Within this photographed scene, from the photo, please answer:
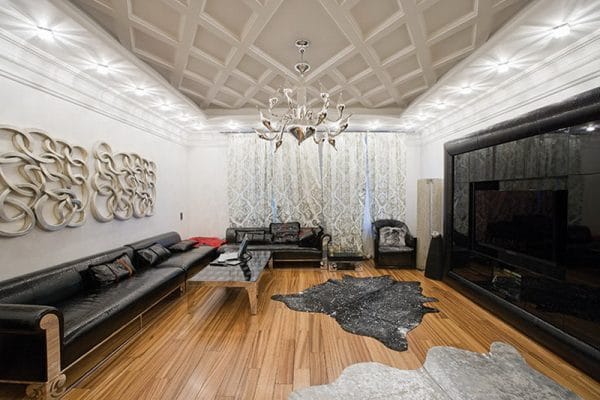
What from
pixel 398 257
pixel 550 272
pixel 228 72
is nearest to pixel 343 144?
pixel 398 257

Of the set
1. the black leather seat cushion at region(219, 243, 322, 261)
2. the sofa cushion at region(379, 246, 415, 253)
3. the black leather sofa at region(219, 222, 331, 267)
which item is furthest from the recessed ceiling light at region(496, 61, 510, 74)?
the black leather seat cushion at region(219, 243, 322, 261)

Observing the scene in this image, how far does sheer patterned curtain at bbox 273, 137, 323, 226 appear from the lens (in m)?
5.46

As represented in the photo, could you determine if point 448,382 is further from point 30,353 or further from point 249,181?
point 249,181

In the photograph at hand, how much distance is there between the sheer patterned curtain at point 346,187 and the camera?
5.43 meters

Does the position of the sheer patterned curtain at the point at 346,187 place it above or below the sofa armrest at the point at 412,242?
above

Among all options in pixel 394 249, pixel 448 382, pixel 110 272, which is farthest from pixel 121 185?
pixel 394 249

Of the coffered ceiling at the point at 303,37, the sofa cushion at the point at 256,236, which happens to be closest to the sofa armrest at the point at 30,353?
the coffered ceiling at the point at 303,37

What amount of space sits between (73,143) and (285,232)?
11.7 feet

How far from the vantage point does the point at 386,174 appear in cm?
546

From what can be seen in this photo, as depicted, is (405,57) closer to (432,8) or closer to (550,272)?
(432,8)

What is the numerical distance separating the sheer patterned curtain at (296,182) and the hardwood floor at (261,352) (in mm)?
2495

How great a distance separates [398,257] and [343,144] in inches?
103

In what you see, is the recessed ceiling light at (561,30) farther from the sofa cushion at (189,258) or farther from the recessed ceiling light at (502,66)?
the sofa cushion at (189,258)

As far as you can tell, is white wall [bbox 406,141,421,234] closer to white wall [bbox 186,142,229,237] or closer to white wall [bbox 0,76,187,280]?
white wall [bbox 186,142,229,237]
